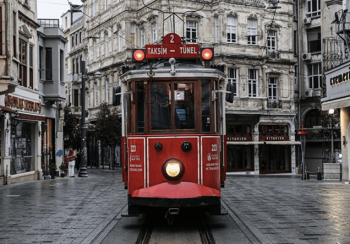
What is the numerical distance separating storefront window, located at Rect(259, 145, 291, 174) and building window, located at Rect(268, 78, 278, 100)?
399 cm

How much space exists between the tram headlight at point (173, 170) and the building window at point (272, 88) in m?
34.9

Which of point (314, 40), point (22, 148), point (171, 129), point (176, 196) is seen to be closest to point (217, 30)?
point (314, 40)

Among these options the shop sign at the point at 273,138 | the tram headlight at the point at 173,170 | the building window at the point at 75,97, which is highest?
the building window at the point at 75,97

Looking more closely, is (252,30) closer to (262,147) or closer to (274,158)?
(262,147)

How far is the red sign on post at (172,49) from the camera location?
11062 millimetres

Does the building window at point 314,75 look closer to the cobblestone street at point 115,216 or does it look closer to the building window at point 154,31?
the building window at point 154,31

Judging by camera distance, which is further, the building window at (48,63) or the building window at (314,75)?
the building window at (314,75)

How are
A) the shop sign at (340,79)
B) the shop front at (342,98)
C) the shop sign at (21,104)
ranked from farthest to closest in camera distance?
the shop sign at (21,104) → the shop front at (342,98) → the shop sign at (340,79)

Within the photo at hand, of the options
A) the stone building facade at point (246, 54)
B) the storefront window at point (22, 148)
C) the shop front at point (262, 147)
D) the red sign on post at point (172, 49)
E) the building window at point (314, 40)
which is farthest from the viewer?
the building window at point (314, 40)

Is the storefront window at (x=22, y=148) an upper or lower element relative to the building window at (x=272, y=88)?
lower

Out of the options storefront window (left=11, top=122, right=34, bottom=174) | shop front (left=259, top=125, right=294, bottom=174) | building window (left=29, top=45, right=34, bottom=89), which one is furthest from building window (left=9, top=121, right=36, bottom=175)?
shop front (left=259, top=125, right=294, bottom=174)

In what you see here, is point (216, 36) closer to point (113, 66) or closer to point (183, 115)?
point (113, 66)

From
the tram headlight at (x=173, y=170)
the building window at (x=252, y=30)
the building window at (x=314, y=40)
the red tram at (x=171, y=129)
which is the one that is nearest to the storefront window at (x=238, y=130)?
the building window at (x=252, y=30)

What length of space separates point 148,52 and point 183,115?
57.2 inches
